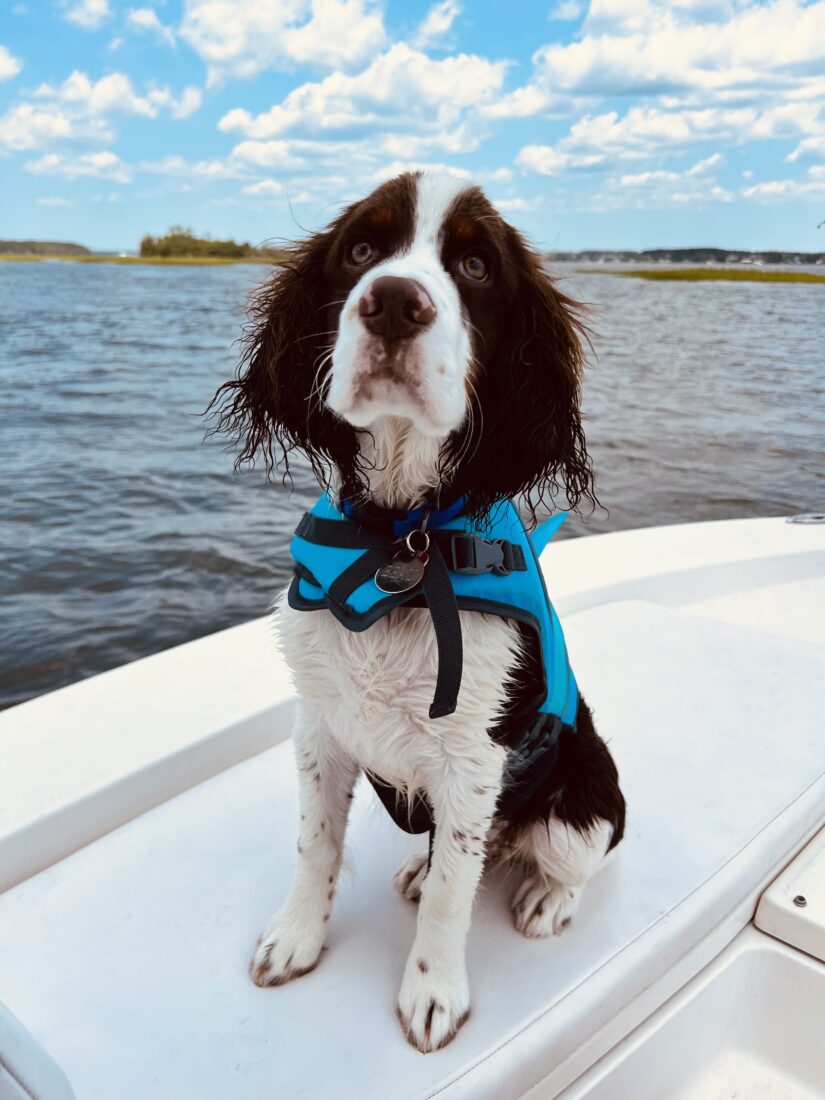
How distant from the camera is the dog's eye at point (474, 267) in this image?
1.45 m

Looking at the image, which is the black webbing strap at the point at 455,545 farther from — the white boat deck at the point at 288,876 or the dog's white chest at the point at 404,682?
the white boat deck at the point at 288,876

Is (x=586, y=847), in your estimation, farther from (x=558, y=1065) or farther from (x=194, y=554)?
(x=194, y=554)

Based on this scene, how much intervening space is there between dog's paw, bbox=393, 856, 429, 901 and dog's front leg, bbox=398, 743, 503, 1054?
0.22 metres

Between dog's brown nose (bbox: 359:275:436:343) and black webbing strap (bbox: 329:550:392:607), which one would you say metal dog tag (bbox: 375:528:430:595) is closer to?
black webbing strap (bbox: 329:550:392:607)

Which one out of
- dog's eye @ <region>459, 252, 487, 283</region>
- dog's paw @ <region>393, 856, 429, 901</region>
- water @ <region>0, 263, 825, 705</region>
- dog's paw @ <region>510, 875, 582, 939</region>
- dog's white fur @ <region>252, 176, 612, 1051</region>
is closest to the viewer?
dog's white fur @ <region>252, 176, 612, 1051</region>

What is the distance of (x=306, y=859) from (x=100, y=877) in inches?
18.4

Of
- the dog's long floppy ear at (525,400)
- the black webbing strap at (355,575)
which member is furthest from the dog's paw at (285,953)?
the dog's long floppy ear at (525,400)

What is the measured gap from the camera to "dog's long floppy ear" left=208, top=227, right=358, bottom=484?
5.06 feet

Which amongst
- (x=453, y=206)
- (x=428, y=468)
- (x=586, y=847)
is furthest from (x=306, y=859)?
(x=453, y=206)

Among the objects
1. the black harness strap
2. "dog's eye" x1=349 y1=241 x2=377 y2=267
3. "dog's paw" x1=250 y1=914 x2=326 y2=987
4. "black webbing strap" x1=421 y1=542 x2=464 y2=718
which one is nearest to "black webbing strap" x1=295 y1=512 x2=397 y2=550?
the black harness strap

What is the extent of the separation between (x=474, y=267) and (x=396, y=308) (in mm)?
301

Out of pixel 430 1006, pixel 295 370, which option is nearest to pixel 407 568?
pixel 295 370

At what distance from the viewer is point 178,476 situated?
8031mm

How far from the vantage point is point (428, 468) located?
1.47 m
